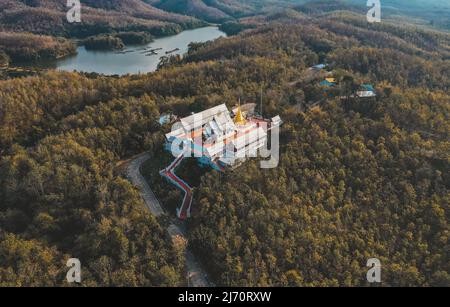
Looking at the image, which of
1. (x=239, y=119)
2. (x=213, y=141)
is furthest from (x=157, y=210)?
(x=239, y=119)

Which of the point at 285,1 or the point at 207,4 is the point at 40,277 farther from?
the point at 285,1

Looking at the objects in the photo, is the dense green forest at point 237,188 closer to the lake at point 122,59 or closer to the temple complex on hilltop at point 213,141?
the temple complex on hilltop at point 213,141

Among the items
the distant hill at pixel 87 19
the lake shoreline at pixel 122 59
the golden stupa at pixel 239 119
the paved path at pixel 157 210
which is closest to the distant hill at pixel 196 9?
the distant hill at pixel 87 19

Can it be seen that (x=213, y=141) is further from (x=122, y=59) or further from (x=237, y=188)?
(x=122, y=59)

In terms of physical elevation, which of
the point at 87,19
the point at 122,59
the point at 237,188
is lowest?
the point at 237,188

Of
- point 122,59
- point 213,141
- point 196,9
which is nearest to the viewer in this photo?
point 213,141

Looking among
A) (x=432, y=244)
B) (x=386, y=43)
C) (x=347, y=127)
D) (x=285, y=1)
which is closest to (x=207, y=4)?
(x=285, y=1)
